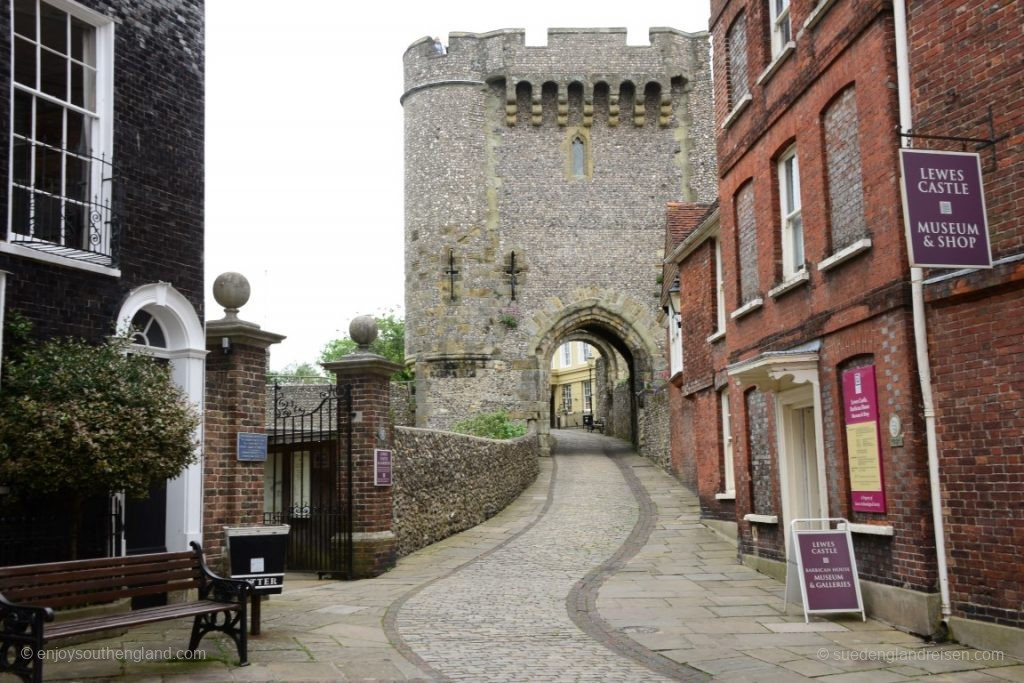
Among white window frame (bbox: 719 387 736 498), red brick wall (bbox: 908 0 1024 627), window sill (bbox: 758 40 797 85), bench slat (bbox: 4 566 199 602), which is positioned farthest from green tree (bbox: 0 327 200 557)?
white window frame (bbox: 719 387 736 498)

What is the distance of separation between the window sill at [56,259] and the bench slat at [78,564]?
2.65 metres

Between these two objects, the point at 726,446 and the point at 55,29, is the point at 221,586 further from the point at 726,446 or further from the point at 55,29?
the point at 726,446

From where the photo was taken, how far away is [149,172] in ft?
33.1

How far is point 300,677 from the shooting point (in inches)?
288

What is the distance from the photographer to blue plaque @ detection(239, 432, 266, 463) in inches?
431

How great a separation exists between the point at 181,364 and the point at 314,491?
443 cm

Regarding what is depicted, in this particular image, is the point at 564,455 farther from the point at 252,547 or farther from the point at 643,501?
the point at 252,547

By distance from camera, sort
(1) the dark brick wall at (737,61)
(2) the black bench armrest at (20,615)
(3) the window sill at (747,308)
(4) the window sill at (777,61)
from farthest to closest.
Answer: (1) the dark brick wall at (737,61), (3) the window sill at (747,308), (4) the window sill at (777,61), (2) the black bench armrest at (20,615)

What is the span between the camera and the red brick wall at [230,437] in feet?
34.8

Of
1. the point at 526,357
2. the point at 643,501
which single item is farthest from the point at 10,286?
the point at 526,357

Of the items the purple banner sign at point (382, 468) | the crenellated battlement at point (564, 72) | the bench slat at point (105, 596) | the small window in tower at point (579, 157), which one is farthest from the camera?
the small window in tower at point (579, 157)

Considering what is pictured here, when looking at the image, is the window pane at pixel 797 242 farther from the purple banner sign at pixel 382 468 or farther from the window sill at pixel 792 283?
the purple banner sign at pixel 382 468

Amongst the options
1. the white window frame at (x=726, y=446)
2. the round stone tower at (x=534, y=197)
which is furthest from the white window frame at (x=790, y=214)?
the round stone tower at (x=534, y=197)

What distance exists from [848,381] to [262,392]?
638 centimetres
